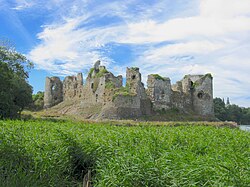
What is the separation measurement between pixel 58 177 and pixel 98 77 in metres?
34.2

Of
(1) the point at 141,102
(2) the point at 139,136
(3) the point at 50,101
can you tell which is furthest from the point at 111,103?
(2) the point at 139,136

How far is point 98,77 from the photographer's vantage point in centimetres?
4184

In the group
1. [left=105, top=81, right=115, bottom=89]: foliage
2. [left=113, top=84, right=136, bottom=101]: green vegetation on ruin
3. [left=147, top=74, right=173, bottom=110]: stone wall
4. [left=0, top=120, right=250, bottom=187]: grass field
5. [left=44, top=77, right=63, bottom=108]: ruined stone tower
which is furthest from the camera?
[left=44, top=77, right=63, bottom=108]: ruined stone tower

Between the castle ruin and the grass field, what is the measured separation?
2561 cm

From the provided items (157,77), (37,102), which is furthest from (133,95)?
(37,102)

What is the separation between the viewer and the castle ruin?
36125 millimetres

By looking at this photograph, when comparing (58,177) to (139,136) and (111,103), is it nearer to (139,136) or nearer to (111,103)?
(139,136)

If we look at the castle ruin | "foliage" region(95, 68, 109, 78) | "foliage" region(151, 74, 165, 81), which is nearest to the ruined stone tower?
the castle ruin

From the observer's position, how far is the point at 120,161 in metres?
6.66

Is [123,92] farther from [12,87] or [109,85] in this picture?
[12,87]

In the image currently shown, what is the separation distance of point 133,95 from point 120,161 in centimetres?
3016

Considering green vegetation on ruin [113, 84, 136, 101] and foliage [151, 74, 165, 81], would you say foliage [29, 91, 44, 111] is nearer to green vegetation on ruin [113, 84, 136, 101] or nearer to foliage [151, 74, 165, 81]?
green vegetation on ruin [113, 84, 136, 101]

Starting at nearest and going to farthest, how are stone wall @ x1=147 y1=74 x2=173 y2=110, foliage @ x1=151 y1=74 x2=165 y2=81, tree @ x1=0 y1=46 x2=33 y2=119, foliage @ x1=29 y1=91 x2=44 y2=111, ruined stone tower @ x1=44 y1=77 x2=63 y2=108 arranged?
tree @ x1=0 y1=46 x2=33 y2=119 < stone wall @ x1=147 y1=74 x2=173 y2=110 < foliage @ x1=151 y1=74 x2=165 y2=81 < ruined stone tower @ x1=44 y1=77 x2=63 y2=108 < foliage @ x1=29 y1=91 x2=44 y2=111

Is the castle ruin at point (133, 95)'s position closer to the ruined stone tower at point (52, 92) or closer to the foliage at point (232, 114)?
the ruined stone tower at point (52, 92)
